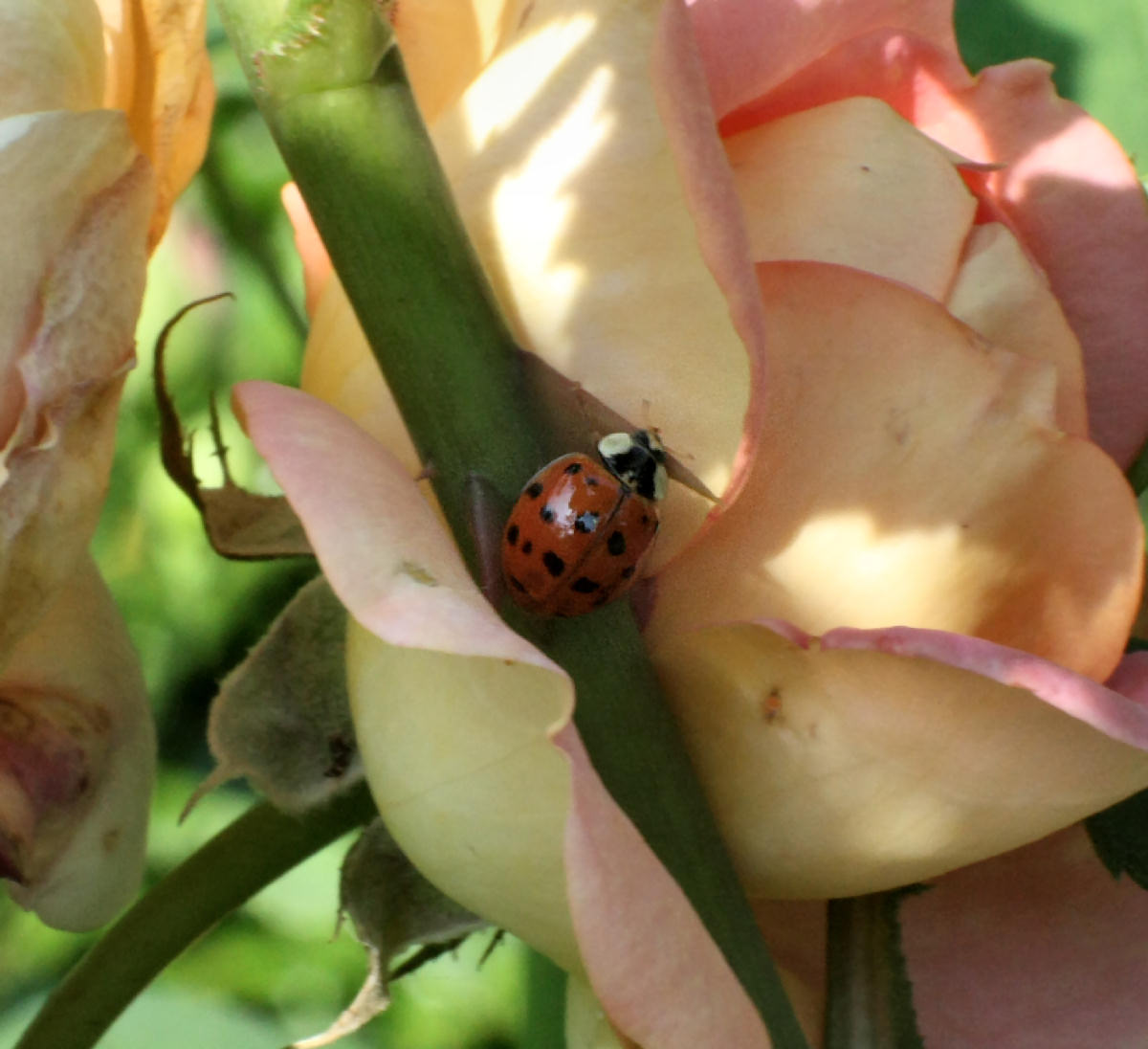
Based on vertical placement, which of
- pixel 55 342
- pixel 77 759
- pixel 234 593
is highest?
pixel 55 342

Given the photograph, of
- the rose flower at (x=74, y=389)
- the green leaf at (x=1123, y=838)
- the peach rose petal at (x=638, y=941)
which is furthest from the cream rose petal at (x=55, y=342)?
the green leaf at (x=1123, y=838)

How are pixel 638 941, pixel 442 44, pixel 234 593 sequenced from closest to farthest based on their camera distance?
pixel 638 941 < pixel 442 44 < pixel 234 593

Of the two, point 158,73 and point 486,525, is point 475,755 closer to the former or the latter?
point 486,525

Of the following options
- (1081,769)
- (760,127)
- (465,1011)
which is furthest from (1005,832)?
(465,1011)

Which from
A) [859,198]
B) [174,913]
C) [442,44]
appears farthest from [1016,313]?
[174,913]

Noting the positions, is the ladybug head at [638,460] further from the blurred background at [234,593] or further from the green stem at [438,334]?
the blurred background at [234,593]

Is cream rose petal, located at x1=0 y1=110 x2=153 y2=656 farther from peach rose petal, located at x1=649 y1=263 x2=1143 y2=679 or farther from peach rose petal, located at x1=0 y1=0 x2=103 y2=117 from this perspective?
peach rose petal, located at x1=649 y1=263 x2=1143 y2=679
